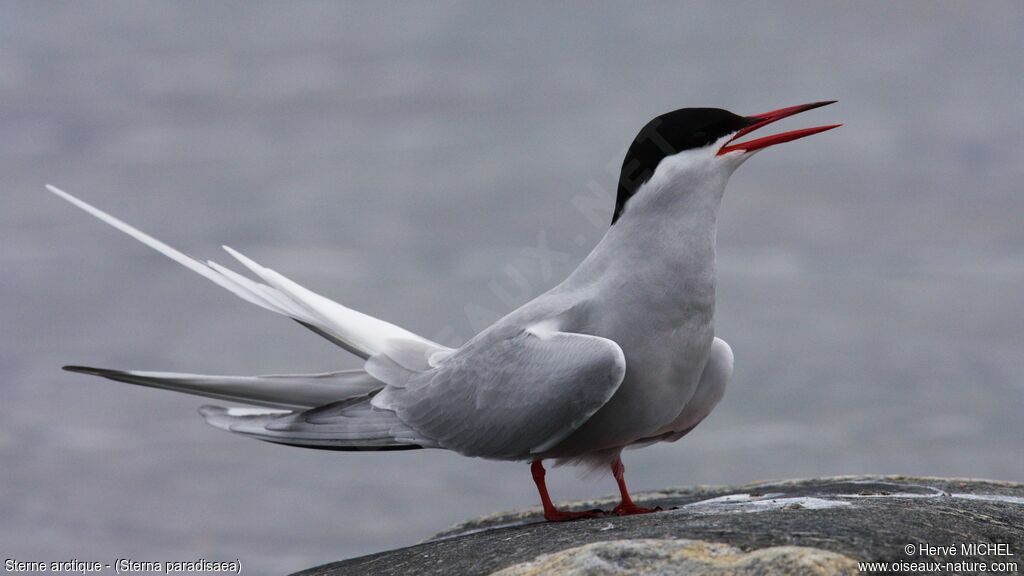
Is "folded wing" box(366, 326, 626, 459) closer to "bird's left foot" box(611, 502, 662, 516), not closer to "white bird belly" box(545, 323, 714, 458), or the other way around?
"white bird belly" box(545, 323, 714, 458)

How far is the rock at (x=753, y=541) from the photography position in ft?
16.5

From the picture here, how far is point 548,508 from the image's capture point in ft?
21.4

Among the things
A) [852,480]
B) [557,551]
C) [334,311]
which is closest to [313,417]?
[334,311]

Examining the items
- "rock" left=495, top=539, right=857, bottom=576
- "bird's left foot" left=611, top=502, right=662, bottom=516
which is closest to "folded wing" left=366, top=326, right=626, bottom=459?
"bird's left foot" left=611, top=502, right=662, bottom=516

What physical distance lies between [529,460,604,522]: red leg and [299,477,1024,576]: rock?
102 millimetres

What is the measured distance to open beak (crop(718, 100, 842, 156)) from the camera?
6289 mm

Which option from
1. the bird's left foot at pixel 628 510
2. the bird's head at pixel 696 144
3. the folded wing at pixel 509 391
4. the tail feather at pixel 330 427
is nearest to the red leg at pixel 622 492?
the bird's left foot at pixel 628 510

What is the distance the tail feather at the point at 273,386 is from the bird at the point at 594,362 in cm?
1

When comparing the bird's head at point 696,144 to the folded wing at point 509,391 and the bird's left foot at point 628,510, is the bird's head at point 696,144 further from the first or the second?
the bird's left foot at point 628,510

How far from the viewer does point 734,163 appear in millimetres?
6336

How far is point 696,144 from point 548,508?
2187 mm

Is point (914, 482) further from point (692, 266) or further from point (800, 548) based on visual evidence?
point (800, 548)

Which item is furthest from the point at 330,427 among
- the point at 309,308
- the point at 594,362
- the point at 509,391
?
the point at 594,362

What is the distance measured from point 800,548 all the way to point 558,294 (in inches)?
87.5
